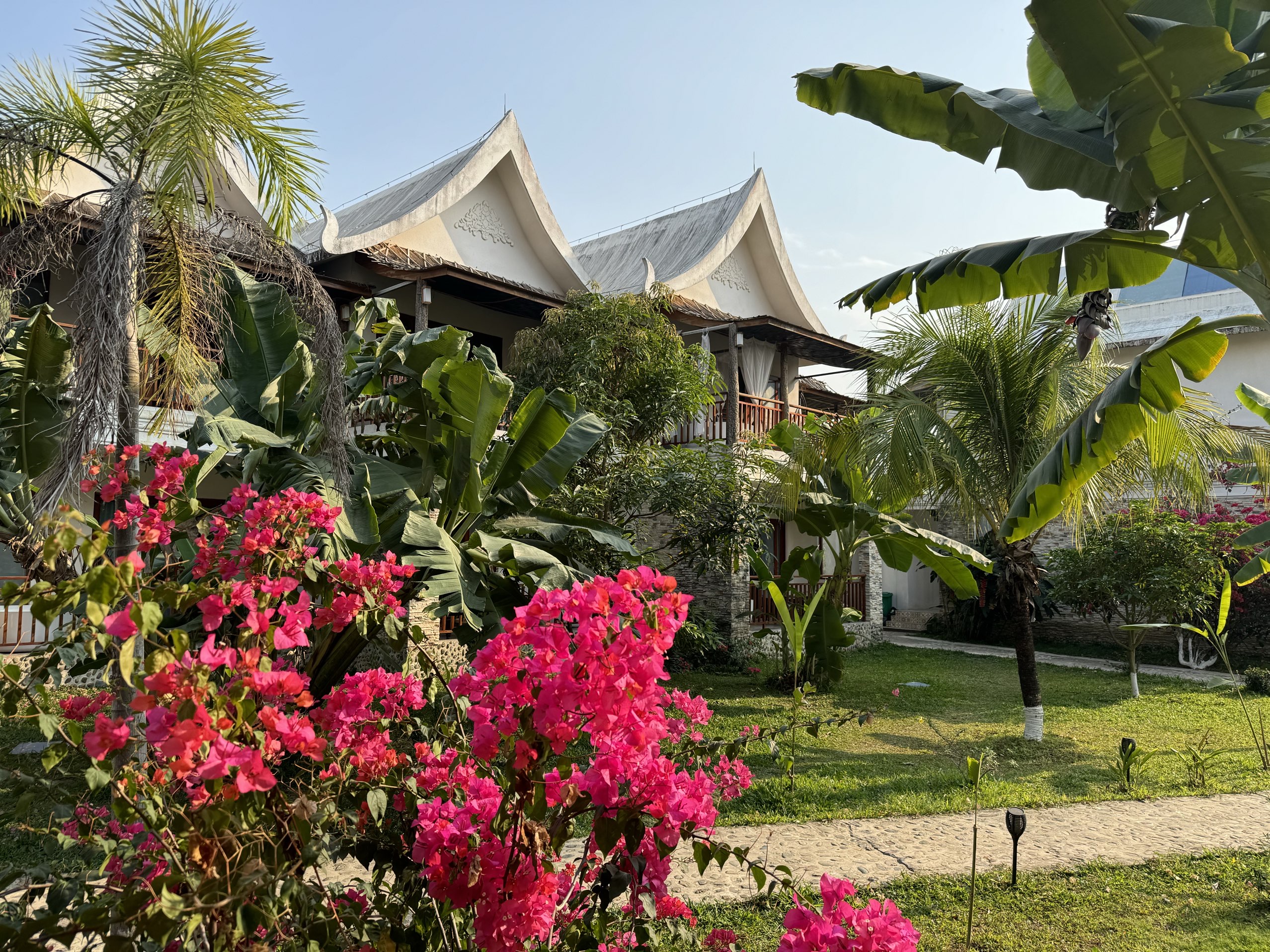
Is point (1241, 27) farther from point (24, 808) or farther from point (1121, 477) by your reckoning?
point (24, 808)

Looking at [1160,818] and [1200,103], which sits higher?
[1200,103]

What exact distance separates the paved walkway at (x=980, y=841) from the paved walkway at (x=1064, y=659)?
244 inches

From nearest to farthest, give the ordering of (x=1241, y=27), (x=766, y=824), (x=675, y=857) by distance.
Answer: (x=1241, y=27), (x=675, y=857), (x=766, y=824)

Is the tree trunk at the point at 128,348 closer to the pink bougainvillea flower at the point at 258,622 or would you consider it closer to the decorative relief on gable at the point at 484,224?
the pink bougainvillea flower at the point at 258,622

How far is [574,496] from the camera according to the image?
30.5ft

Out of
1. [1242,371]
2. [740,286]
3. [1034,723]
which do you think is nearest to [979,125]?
[1034,723]

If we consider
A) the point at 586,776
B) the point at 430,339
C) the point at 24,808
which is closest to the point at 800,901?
the point at 586,776

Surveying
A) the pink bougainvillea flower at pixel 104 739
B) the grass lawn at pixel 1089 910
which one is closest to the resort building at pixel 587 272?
the grass lawn at pixel 1089 910

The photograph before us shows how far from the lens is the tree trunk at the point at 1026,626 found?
845 cm

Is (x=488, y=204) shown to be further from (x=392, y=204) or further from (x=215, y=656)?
(x=215, y=656)

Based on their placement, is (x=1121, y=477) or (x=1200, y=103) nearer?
(x=1200, y=103)

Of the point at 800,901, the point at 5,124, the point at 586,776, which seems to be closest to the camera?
the point at 586,776

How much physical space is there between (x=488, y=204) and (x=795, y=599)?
27.3 ft

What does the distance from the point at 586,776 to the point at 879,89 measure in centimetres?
420
